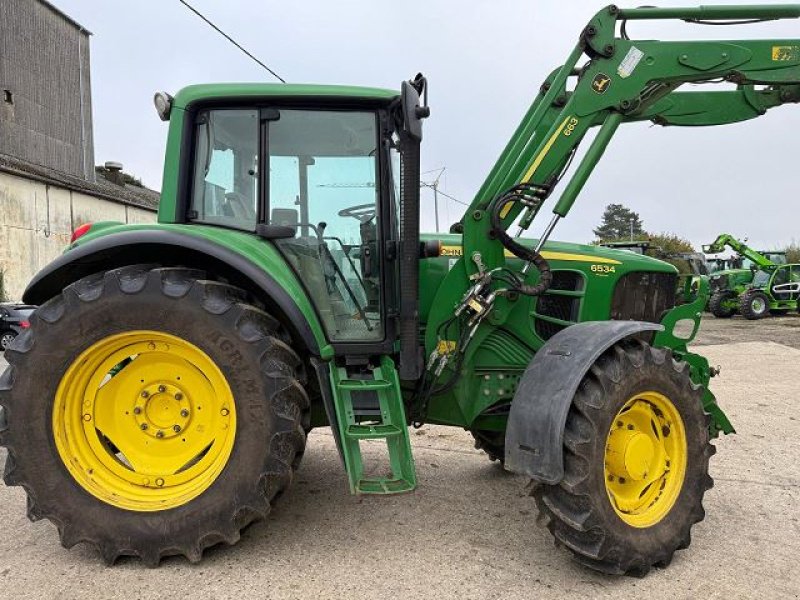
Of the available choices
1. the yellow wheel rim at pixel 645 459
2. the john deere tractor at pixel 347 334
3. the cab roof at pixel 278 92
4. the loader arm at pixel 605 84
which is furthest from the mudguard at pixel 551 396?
the cab roof at pixel 278 92

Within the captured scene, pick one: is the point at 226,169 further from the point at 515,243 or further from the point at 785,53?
the point at 785,53

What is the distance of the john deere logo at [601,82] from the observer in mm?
3270

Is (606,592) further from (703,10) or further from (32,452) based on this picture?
(703,10)

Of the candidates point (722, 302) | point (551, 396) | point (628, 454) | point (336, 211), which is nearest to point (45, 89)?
point (722, 302)

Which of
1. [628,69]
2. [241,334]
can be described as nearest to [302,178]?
[241,334]

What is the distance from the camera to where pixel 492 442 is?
4105 mm

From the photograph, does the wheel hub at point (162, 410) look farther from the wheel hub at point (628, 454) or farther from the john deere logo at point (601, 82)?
the john deere logo at point (601, 82)

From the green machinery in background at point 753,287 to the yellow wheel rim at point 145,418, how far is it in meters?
20.1

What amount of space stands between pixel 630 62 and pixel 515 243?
3.61 feet

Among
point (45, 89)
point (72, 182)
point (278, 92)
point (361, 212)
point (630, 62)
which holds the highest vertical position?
point (45, 89)

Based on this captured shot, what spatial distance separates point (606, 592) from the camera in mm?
2666

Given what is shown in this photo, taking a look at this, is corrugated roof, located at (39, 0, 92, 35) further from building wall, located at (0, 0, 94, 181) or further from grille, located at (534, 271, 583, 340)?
grille, located at (534, 271, 583, 340)

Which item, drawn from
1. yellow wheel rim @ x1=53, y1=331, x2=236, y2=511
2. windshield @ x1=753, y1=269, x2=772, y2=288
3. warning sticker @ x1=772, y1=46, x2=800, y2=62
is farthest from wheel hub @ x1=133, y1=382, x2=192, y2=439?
windshield @ x1=753, y1=269, x2=772, y2=288

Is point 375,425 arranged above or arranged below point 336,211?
below
